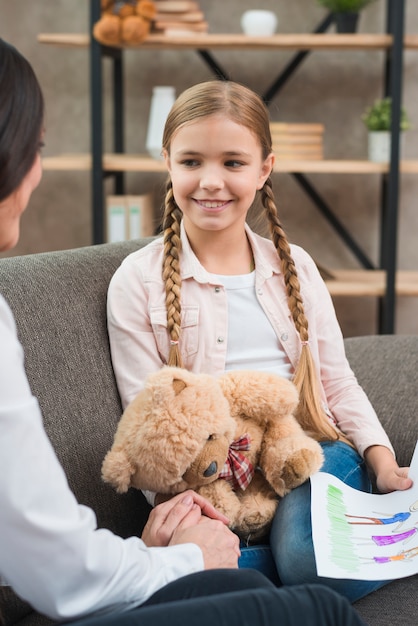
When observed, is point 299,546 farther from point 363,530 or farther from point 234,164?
point 234,164

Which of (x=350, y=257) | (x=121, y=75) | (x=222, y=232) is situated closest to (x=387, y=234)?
(x=350, y=257)

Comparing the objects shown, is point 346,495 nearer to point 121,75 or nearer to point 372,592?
point 372,592

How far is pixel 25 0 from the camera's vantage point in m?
3.52

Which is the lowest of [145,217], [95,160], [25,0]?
[145,217]

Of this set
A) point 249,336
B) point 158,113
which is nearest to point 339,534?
point 249,336

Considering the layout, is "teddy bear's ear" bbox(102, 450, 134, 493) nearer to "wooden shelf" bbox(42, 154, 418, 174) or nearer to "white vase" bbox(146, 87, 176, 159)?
"wooden shelf" bbox(42, 154, 418, 174)

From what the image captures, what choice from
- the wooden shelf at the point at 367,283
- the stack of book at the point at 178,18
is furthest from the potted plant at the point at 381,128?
the stack of book at the point at 178,18

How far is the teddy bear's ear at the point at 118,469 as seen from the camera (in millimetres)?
1281

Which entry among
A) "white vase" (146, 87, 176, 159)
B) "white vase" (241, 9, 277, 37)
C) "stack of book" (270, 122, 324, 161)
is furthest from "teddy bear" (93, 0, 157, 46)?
"stack of book" (270, 122, 324, 161)

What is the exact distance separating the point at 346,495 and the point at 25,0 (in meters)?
2.76

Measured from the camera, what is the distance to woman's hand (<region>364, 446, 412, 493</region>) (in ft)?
4.87

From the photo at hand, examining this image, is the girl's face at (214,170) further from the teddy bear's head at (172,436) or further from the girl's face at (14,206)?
the girl's face at (14,206)

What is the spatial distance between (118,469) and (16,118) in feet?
1.89

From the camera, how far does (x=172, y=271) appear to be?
5.18 ft
